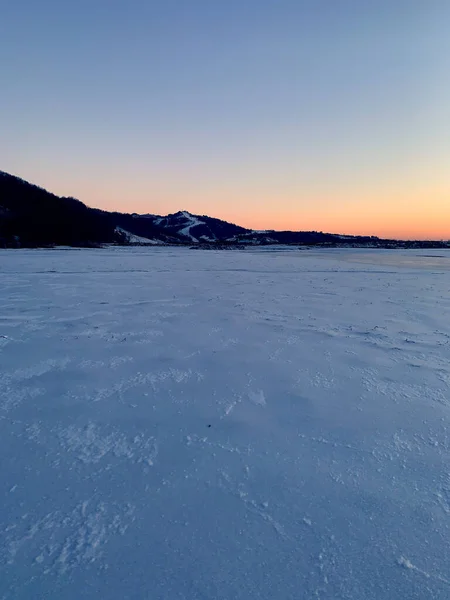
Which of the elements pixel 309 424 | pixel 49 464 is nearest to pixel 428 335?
pixel 309 424

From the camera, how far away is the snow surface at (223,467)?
2.10 m

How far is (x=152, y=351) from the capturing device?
592cm

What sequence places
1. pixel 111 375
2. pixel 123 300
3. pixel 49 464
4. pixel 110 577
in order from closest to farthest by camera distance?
pixel 110 577 → pixel 49 464 → pixel 111 375 → pixel 123 300

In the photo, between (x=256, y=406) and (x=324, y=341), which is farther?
(x=324, y=341)

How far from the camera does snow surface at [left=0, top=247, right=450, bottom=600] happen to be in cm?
210

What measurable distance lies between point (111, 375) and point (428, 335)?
19.0 ft

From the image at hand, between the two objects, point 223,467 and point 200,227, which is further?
point 200,227

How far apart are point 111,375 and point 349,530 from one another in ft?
11.3

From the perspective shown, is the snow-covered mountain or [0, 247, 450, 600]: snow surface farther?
the snow-covered mountain

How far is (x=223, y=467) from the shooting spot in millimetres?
3016

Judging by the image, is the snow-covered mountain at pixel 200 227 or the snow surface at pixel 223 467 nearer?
the snow surface at pixel 223 467

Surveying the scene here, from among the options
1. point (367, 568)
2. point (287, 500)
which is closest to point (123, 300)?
point (287, 500)

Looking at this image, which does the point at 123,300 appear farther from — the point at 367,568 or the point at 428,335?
the point at 367,568

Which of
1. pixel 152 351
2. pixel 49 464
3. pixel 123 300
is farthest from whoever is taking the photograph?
pixel 123 300
